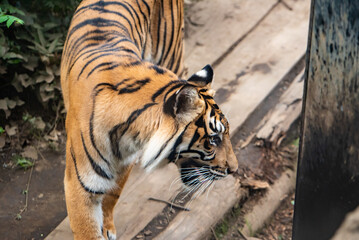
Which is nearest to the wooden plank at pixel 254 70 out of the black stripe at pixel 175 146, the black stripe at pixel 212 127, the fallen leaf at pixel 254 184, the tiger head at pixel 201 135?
the fallen leaf at pixel 254 184

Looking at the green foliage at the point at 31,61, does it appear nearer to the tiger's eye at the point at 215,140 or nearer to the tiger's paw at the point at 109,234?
the tiger's paw at the point at 109,234

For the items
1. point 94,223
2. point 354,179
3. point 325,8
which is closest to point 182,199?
point 94,223

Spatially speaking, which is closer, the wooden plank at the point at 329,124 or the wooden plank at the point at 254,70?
the wooden plank at the point at 329,124

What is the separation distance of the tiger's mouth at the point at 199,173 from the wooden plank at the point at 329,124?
0.47 meters

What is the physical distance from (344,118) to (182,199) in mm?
1814

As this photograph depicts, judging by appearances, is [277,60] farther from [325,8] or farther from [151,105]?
[325,8]

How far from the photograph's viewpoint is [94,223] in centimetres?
329

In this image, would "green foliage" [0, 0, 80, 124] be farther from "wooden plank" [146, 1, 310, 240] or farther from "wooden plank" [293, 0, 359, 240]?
"wooden plank" [293, 0, 359, 240]

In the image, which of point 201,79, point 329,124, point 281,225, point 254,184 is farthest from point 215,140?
point 281,225

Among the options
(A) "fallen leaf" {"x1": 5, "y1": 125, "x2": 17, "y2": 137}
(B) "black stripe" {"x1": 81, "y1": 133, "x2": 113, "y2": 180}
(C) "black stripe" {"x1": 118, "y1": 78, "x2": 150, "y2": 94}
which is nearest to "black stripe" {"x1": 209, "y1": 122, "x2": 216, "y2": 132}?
(C) "black stripe" {"x1": 118, "y1": 78, "x2": 150, "y2": 94}

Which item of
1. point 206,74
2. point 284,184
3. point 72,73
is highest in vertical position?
point 206,74

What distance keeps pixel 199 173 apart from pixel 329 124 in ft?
2.91

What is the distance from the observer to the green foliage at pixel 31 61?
4.67 metres

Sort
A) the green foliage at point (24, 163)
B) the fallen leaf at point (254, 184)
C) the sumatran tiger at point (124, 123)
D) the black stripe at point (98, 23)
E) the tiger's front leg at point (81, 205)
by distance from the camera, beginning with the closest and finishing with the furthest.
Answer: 1. the sumatran tiger at point (124, 123)
2. the tiger's front leg at point (81, 205)
3. the black stripe at point (98, 23)
4. the fallen leaf at point (254, 184)
5. the green foliage at point (24, 163)
